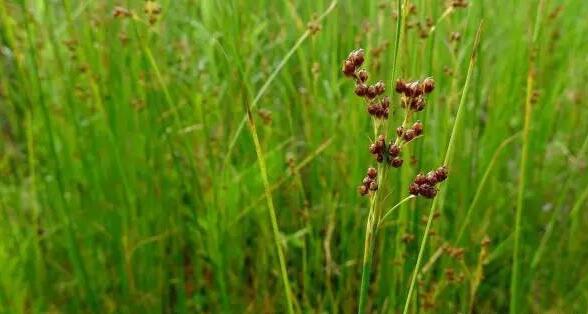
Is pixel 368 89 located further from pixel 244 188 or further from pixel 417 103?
pixel 244 188

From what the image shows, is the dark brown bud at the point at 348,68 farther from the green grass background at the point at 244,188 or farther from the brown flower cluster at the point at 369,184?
the green grass background at the point at 244,188

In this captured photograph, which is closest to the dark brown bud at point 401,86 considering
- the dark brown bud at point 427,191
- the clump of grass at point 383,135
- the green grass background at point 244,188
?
the clump of grass at point 383,135

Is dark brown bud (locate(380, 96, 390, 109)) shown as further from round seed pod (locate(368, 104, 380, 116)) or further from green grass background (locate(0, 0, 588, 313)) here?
green grass background (locate(0, 0, 588, 313))

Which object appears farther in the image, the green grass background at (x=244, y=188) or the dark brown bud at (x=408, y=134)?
the green grass background at (x=244, y=188)

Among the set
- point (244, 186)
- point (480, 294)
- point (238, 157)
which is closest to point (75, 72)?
point (238, 157)

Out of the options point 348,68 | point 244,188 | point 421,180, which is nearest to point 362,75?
point 348,68

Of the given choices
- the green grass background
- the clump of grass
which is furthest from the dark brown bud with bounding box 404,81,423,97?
the green grass background
